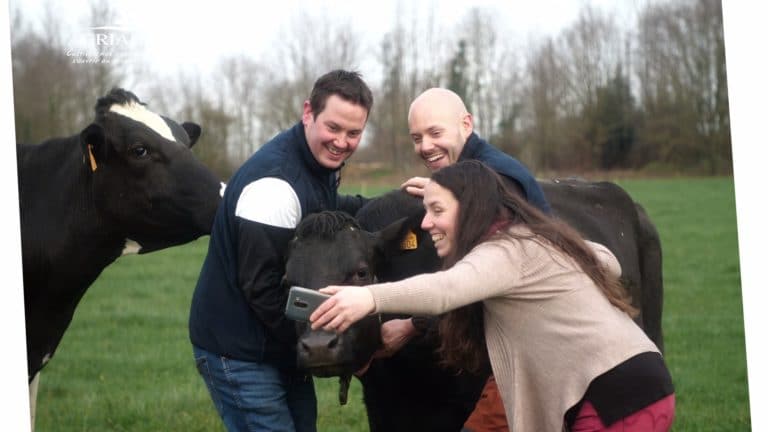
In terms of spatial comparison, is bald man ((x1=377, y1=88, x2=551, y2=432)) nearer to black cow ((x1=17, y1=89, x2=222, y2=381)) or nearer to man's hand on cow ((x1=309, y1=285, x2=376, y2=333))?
man's hand on cow ((x1=309, y1=285, x2=376, y2=333))

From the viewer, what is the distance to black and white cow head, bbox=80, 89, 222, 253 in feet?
12.1

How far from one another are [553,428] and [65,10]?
2.64m

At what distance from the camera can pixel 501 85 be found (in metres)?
4.64

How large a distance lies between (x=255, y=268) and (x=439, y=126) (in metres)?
0.81

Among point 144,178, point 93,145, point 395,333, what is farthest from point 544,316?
point 93,145

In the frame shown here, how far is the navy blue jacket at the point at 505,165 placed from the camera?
9.37 feet

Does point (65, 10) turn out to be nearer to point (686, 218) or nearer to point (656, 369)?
point (656, 369)

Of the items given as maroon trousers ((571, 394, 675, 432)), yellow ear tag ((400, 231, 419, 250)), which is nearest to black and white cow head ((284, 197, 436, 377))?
yellow ear tag ((400, 231, 419, 250))

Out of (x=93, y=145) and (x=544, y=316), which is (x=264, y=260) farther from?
(x=93, y=145)

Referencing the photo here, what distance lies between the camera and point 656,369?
2439 millimetres

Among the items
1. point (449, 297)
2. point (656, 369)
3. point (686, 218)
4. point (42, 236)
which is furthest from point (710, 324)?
point (42, 236)

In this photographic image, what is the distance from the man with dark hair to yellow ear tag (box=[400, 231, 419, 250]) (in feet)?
0.94

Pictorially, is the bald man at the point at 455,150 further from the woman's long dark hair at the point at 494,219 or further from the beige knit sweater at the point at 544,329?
the beige knit sweater at the point at 544,329

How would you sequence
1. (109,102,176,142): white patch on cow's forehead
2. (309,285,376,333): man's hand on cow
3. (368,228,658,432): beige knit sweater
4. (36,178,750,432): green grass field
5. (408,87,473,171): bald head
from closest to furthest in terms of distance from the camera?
(309,285,376,333): man's hand on cow → (368,228,658,432): beige knit sweater → (408,87,473,171): bald head → (109,102,176,142): white patch on cow's forehead → (36,178,750,432): green grass field
